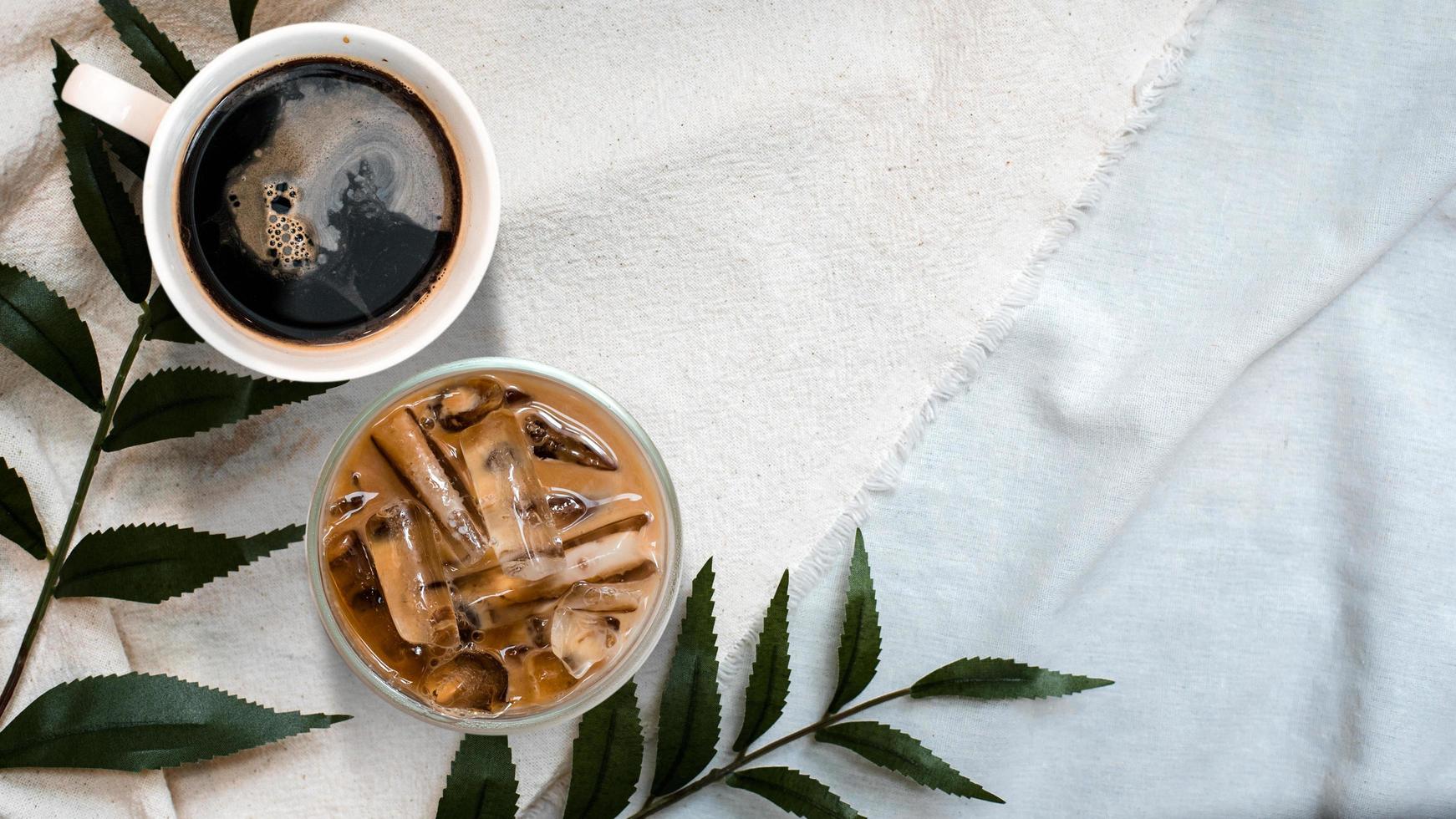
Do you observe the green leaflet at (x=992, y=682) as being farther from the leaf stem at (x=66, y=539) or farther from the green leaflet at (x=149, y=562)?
the leaf stem at (x=66, y=539)

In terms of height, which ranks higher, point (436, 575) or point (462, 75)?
point (462, 75)

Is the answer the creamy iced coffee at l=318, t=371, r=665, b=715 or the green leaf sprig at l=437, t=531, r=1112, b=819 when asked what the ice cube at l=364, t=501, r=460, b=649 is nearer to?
the creamy iced coffee at l=318, t=371, r=665, b=715

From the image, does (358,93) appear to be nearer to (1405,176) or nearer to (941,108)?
(941,108)

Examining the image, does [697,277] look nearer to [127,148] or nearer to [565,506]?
[565,506]

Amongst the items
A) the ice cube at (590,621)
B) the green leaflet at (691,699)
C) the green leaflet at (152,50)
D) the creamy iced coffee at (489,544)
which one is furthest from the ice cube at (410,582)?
the green leaflet at (152,50)

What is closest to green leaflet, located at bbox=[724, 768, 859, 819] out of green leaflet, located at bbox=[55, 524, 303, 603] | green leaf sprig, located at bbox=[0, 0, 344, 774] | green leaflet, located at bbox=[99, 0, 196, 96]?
green leaf sprig, located at bbox=[0, 0, 344, 774]

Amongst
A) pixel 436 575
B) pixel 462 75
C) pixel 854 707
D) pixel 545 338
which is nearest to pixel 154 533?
pixel 436 575
